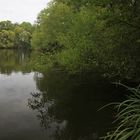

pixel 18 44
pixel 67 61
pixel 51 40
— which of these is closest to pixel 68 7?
pixel 51 40

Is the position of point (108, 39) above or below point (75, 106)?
above

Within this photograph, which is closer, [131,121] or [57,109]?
[131,121]

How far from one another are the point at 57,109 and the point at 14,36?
97831mm

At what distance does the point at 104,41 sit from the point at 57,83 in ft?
37.8

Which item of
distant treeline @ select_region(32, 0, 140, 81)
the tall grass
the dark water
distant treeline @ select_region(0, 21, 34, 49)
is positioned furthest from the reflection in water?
distant treeline @ select_region(0, 21, 34, 49)

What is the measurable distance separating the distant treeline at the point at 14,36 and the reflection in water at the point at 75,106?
85.1 m

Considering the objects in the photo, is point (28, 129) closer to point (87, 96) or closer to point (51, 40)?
point (87, 96)

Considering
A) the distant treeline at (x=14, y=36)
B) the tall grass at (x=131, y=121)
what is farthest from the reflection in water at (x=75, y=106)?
the distant treeline at (x=14, y=36)

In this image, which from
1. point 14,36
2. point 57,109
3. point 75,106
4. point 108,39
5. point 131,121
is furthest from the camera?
point 14,36

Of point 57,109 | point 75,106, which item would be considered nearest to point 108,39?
point 75,106

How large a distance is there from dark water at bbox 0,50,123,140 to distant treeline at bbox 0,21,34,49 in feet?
278

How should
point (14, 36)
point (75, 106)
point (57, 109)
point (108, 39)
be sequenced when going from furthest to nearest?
1. point (14, 36)
2. point (75, 106)
3. point (57, 109)
4. point (108, 39)

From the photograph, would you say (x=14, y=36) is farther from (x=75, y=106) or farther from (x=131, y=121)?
(x=131, y=121)

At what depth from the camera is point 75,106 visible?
18719mm
